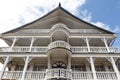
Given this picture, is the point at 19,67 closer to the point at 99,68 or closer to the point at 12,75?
the point at 12,75

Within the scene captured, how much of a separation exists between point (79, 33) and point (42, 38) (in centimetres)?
504

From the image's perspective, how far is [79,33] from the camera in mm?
21125

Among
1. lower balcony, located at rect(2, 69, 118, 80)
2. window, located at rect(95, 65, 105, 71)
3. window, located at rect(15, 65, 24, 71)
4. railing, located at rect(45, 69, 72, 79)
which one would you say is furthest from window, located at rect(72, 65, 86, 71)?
window, located at rect(15, 65, 24, 71)

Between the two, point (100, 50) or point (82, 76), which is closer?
point (82, 76)

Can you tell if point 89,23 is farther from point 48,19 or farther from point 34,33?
point 34,33

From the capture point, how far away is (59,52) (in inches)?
736

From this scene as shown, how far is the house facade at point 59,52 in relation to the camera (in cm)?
1680

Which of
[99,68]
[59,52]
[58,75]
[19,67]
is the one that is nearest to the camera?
[58,75]

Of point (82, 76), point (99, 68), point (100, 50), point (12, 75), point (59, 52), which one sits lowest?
point (82, 76)

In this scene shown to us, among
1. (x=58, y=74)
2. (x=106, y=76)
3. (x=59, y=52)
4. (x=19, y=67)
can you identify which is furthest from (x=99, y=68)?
(x=19, y=67)

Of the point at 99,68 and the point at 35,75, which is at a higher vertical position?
the point at 99,68

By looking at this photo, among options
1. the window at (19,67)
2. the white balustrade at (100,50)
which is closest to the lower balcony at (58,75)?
the window at (19,67)

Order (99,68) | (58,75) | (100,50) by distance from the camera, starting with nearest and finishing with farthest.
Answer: (58,75) → (100,50) → (99,68)

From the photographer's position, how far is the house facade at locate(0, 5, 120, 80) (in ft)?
55.1
